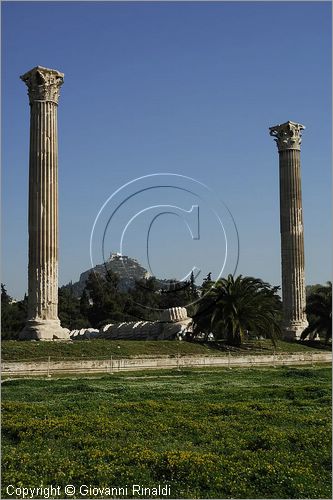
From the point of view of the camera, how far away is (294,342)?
149ft

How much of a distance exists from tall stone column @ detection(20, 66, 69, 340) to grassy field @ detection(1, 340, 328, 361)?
236 cm

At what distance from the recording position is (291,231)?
4738 centimetres

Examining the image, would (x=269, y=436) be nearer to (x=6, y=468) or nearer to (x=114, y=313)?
(x=6, y=468)

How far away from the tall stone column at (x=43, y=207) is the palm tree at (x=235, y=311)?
331 inches

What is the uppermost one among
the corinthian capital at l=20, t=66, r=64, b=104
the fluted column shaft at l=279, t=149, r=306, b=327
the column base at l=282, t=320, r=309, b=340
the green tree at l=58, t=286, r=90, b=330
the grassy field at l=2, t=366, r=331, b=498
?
the corinthian capital at l=20, t=66, r=64, b=104

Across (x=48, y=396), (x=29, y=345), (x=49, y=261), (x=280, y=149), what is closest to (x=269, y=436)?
(x=48, y=396)

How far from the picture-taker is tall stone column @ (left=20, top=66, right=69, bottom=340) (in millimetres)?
34750

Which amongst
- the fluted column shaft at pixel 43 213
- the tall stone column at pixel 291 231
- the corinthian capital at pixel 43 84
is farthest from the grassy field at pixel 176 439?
the tall stone column at pixel 291 231

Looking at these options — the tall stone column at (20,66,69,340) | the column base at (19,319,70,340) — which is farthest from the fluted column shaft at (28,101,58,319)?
the column base at (19,319,70,340)

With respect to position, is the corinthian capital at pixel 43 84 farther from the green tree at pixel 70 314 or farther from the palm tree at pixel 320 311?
the green tree at pixel 70 314

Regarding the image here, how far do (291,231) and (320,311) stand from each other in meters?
5.23

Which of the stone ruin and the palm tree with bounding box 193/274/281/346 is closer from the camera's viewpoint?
the palm tree with bounding box 193/274/281/346

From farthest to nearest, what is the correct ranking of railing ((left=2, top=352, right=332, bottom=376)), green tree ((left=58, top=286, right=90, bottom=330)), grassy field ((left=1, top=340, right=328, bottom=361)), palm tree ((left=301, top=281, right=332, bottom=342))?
green tree ((left=58, top=286, right=90, bottom=330)), palm tree ((left=301, top=281, right=332, bottom=342)), grassy field ((left=1, top=340, right=328, bottom=361)), railing ((left=2, top=352, right=332, bottom=376))

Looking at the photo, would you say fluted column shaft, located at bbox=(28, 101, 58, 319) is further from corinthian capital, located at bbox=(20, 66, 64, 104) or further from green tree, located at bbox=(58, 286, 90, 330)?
green tree, located at bbox=(58, 286, 90, 330)
